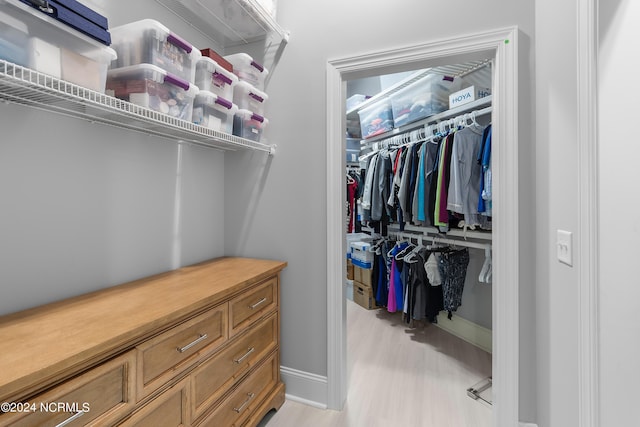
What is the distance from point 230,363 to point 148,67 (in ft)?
4.20

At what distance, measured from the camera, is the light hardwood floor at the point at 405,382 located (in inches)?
68.4

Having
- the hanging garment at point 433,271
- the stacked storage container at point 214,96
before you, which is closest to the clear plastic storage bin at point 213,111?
the stacked storage container at point 214,96

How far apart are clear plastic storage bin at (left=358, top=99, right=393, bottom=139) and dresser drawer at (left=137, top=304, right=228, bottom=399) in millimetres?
2705

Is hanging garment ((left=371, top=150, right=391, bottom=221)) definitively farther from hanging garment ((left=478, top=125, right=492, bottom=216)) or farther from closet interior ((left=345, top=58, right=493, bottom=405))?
hanging garment ((left=478, top=125, right=492, bottom=216))

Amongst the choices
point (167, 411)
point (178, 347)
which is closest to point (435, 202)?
point (178, 347)

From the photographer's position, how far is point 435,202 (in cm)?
247

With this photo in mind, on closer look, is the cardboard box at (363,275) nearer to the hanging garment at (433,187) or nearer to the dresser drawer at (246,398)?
the hanging garment at (433,187)

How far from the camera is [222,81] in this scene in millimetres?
1532

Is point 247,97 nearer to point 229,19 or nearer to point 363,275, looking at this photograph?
point 229,19

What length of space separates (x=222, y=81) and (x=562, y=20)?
58.2 inches

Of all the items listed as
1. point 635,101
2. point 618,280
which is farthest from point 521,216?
point 635,101

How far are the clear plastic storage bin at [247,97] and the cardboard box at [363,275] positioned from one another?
235 cm

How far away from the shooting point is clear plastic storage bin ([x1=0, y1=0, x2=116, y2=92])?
79 centimetres

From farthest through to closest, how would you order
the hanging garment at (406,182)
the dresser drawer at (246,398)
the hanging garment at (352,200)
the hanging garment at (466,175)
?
Result: the hanging garment at (352,200)
the hanging garment at (406,182)
the hanging garment at (466,175)
the dresser drawer at (246,398)
